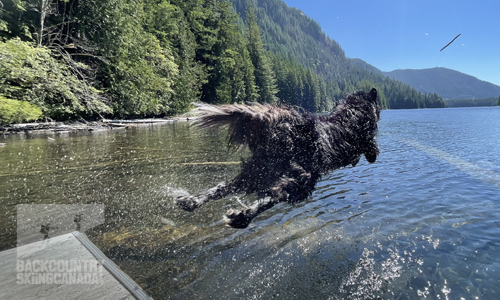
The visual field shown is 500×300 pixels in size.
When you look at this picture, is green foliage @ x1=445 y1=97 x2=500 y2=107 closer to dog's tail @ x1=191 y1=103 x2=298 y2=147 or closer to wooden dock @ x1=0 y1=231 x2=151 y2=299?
dog's tail @ x1=191 y1=103 x2=298 y2=147

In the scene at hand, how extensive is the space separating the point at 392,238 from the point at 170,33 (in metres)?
43.2

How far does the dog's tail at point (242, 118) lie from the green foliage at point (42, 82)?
20.5 meters

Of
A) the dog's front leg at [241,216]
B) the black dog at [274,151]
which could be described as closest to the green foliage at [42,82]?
the black dog at [274,151]

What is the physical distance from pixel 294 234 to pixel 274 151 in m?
1.52

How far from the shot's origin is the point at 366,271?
3.46m

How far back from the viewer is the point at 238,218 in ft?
11.0

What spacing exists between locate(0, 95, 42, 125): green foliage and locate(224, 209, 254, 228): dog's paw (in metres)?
20.5

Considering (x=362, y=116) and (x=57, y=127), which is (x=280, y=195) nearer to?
(x=362, y=116)

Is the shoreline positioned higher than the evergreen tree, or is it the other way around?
the evergreen tree

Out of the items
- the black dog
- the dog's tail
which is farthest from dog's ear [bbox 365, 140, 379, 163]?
the dog's tail

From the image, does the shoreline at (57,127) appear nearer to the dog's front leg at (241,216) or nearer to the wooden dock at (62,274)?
the wooden dock at (62,274)

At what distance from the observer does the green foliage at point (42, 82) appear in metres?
17.3

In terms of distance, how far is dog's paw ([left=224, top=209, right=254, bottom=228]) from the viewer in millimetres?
3318

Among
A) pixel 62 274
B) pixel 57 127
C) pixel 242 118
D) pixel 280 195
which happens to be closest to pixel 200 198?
pixel 280 195
